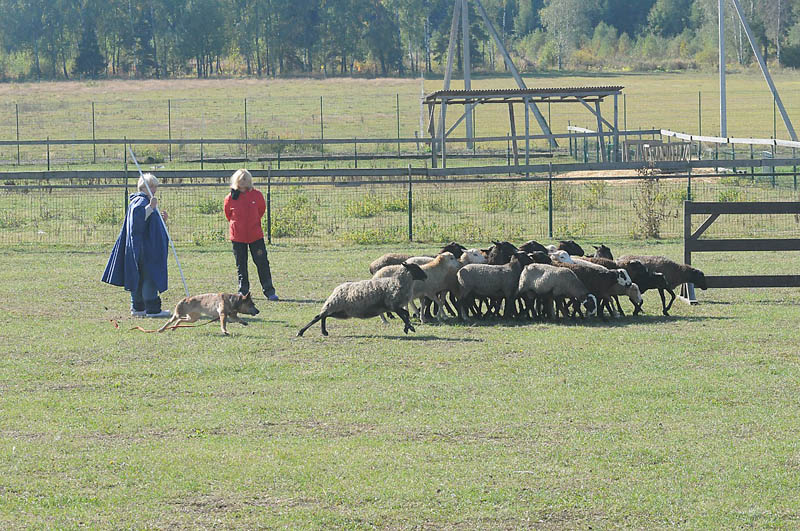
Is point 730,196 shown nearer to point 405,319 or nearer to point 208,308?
point 405,319

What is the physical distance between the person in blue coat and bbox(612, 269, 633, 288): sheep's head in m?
5.83

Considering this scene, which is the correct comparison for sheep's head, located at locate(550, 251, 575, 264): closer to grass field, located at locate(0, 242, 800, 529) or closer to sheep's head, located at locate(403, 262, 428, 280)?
grass field, located at locate(0, 242, 800, 529)

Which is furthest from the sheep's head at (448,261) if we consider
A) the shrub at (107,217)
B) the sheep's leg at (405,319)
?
the shrub at (107,217)

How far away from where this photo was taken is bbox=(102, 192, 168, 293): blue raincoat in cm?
1445

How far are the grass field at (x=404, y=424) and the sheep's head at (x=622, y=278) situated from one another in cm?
48

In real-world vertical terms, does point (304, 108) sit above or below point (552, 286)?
above

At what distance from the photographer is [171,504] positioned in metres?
7.27

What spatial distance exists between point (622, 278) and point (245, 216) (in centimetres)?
543

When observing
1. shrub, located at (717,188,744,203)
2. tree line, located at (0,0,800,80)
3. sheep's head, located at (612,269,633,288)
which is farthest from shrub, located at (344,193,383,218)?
tree line, located at (0,0,800,80)

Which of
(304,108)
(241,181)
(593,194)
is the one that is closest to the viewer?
(241,181)

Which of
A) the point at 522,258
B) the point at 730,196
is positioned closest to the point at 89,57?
the point at 730,196

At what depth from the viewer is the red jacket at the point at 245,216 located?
15.9 m

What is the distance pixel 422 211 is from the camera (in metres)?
29.2

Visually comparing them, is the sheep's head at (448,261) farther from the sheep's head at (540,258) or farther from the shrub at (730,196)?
the shrub at (730,196)
